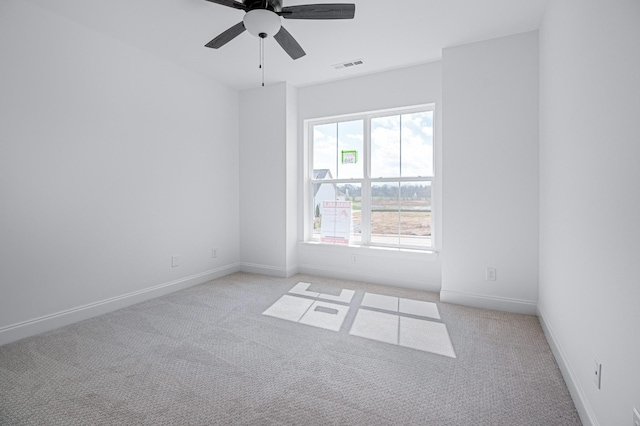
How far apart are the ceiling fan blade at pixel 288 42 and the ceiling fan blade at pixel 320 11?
19 cm

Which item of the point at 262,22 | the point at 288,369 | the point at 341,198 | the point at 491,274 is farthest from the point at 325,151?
the point at 288,369

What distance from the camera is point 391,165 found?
4027 millimetres

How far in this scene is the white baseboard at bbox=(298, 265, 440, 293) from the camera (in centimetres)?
371

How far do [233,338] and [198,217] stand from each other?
2.06m

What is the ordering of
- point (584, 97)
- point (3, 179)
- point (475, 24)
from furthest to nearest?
point (475, 24)
point (3, 179)
point (584, 97)

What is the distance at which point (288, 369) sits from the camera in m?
2.05

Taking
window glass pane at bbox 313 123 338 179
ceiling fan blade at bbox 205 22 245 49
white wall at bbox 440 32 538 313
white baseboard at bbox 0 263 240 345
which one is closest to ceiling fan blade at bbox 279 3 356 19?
ceiling fan blade at bbox 205 22 245 49

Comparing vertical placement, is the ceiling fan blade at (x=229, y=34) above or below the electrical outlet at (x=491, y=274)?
above

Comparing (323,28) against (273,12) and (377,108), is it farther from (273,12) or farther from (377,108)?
(377,108)

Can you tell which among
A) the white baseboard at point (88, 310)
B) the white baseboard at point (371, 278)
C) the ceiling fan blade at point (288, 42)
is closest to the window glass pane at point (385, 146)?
the white baseboard at point (371, 278)

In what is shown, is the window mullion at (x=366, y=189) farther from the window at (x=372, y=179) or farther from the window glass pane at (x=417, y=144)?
the window glass pane at (x=417, y=144)

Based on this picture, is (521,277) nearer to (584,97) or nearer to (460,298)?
(460,298)

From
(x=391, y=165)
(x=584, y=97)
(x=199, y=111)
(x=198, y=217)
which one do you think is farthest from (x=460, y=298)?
(x=199, y=111)

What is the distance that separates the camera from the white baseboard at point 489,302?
300 centimetres
